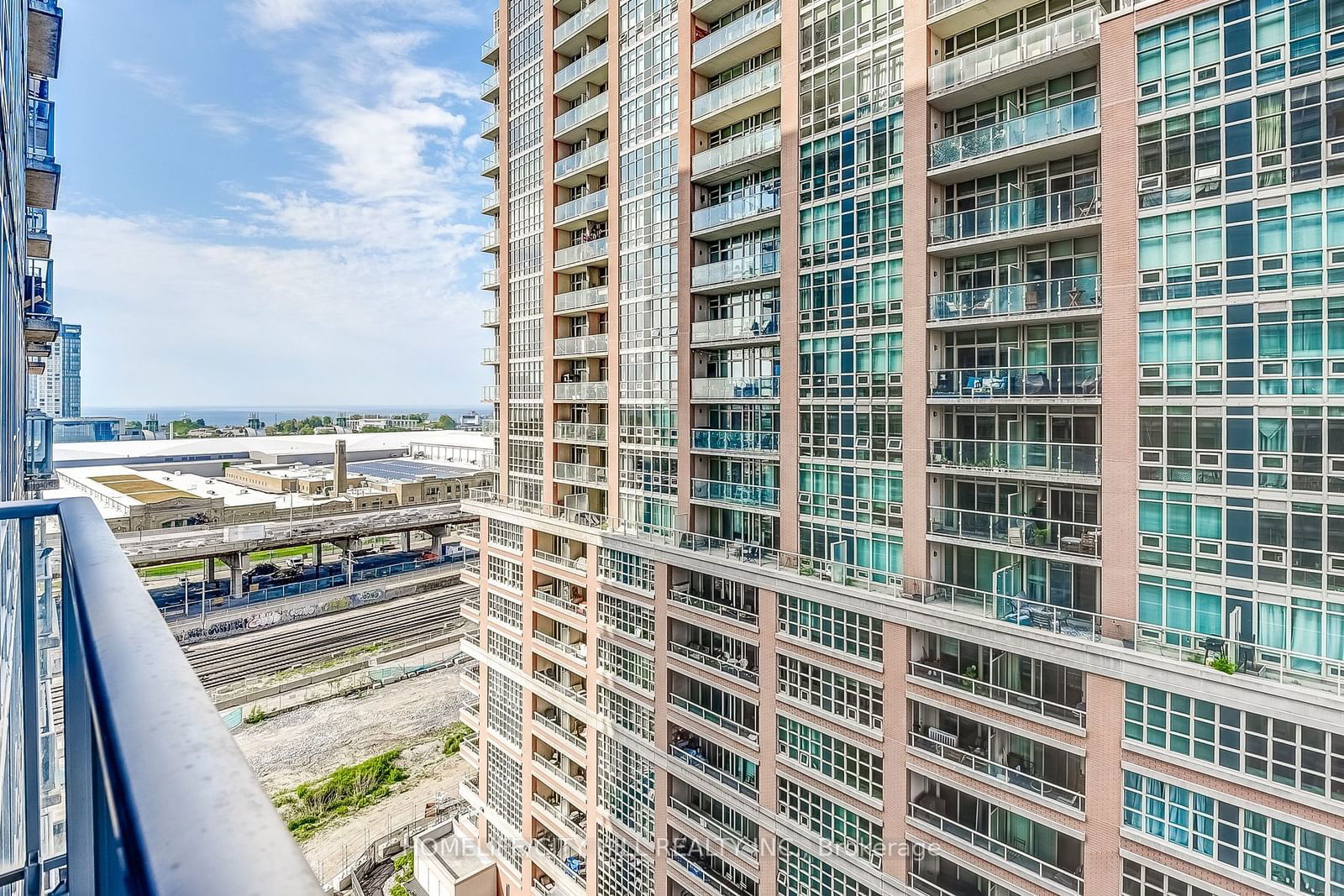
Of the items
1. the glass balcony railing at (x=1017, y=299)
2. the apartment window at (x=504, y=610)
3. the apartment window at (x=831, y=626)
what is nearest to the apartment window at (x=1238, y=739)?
the apartment window at (x=831, y=626)

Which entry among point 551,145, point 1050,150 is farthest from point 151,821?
point 551,145

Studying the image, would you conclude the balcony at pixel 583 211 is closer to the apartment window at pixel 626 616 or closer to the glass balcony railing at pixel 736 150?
the glass balcony railing at pixel 736 150

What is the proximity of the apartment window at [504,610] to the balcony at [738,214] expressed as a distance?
18.2 meters

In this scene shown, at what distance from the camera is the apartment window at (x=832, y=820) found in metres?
17.9

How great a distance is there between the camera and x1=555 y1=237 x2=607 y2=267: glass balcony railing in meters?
27.2

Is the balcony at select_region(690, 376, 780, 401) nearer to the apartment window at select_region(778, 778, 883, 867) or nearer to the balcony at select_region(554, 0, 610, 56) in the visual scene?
the apartment window at select_region(778, 778, 883, 867)

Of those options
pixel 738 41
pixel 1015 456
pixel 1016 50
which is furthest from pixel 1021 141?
pixel 738 41

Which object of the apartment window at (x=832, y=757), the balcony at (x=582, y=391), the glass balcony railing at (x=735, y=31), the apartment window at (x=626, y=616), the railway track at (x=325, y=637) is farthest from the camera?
the railway track at (x=325, y=637)

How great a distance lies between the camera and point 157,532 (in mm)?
54281

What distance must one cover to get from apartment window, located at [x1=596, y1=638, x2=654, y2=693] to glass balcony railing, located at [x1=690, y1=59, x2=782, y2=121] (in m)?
19.3

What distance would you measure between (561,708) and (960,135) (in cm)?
2478

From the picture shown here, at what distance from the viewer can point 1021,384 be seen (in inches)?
635

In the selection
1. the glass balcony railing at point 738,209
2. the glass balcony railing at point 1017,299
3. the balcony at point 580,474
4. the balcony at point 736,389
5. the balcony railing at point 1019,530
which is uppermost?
the glass balcony railing at point 738,209

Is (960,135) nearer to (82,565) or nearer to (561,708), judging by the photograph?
(82,565)
